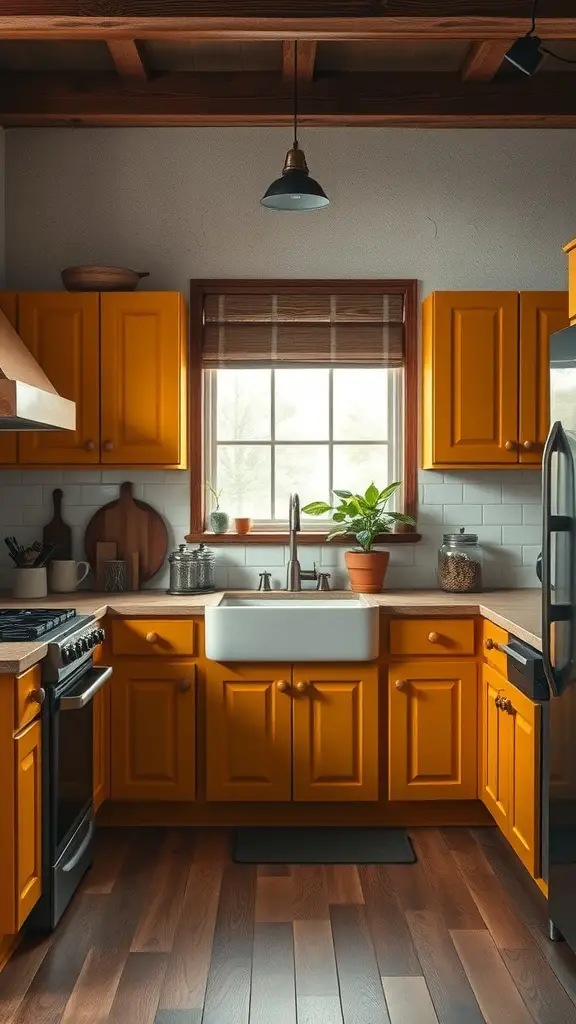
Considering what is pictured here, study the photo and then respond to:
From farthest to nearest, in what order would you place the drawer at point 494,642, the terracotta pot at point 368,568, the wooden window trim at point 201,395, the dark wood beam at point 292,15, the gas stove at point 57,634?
the wooden window trim at point 201,395 < the terracotta pot at point 368,568 < the drawer at point 494,642 < the dark wood beam at point 292,15 < the gas stove at point 57,634

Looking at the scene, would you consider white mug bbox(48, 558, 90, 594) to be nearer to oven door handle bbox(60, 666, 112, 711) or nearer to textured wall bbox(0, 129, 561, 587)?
textured wall bbox(0, 129, 561, 587)

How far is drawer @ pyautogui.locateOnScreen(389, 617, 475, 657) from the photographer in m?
4.00

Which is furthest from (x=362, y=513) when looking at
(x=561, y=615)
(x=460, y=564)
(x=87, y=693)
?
(x=561, y=615)

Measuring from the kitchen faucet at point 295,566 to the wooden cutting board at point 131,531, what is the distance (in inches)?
24.1

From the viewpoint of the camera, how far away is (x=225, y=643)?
3.90m

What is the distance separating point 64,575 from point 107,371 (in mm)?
941

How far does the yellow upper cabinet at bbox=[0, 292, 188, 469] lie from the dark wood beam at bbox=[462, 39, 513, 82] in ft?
5.23

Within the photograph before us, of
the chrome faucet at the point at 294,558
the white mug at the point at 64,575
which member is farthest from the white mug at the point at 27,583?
the chrome faucet at the point at 294,558

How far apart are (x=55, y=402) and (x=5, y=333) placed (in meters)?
0.34

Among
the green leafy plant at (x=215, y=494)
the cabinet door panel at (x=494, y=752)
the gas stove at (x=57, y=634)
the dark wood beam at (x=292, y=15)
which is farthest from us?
the green leafy plant at (x=215, y=494)

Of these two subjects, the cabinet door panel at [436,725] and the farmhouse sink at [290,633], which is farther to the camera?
the cabinet door panel at [436,725]

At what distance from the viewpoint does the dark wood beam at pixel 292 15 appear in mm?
3338

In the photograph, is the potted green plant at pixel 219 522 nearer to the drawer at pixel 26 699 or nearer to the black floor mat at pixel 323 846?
the black floor mat at pixel 323 846

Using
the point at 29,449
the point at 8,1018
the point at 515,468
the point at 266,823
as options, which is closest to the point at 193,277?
the point at 29,449
